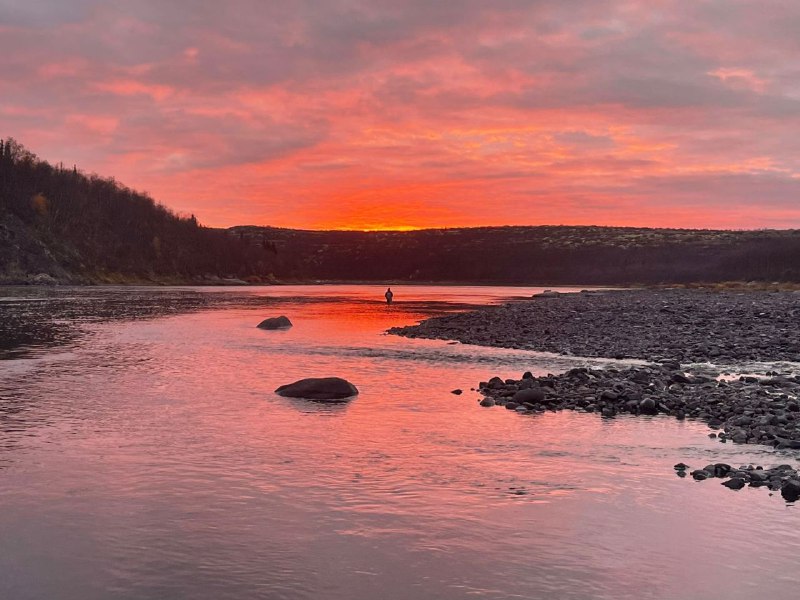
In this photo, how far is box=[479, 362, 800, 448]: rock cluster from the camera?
55.8 ft

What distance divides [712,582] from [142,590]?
6.83 meters

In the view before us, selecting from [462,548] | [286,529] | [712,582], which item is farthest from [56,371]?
[712,582]

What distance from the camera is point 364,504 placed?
1171cm

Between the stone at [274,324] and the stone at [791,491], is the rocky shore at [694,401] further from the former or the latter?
the stone at [274,324]

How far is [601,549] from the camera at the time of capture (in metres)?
9.88

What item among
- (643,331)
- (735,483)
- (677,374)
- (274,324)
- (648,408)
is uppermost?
(643,331)

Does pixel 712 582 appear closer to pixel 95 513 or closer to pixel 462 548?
pixel 462 548

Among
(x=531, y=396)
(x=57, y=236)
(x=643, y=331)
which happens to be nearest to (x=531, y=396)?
(x=531, y=396)

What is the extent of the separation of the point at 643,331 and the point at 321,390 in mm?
25901

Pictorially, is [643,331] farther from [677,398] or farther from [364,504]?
[364,504]

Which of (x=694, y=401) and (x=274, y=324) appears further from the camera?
(x=274, y=324)

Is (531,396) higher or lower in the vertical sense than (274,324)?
lower

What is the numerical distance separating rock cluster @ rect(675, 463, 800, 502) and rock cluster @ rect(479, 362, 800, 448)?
8.40 ft

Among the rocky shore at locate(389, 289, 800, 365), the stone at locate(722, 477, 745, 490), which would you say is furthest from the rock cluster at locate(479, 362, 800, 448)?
the rocky shore at locate(389, 289, 800, 365)
